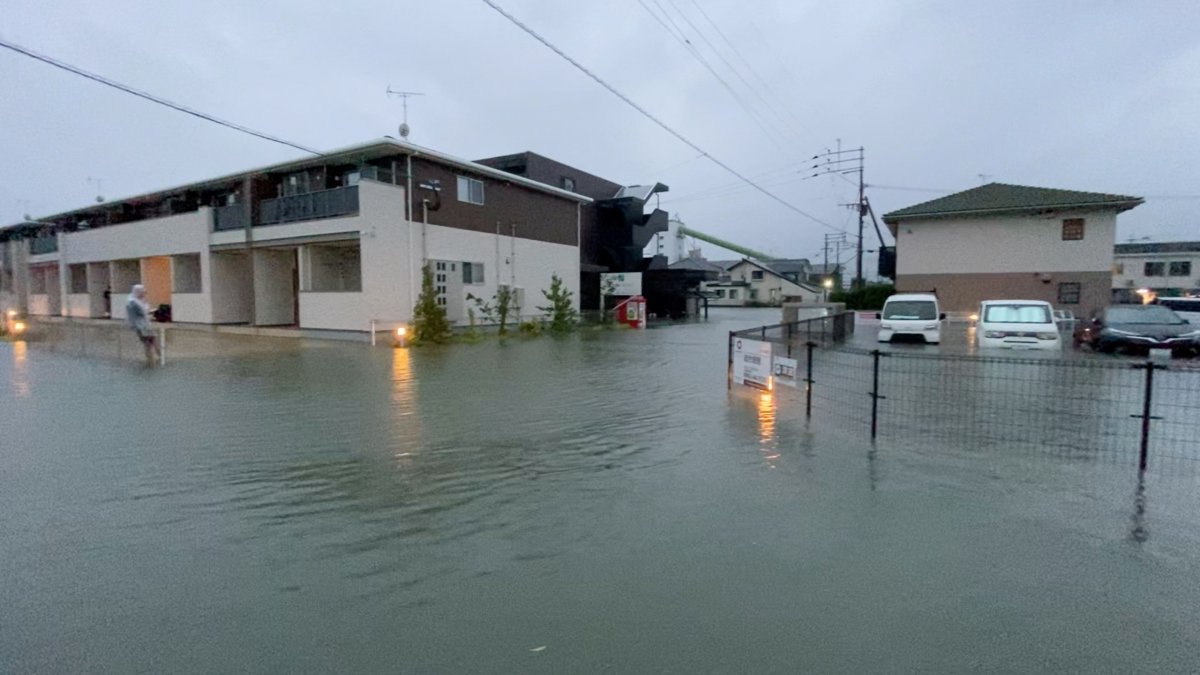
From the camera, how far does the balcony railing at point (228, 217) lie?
21.9 meters

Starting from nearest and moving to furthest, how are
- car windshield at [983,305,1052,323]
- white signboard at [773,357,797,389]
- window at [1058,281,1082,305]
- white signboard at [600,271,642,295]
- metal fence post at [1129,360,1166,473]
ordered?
metal fence post at [1129,360,1166,473] < white signboard at [773,357,797,389] < car windshield at [983,305,1052,323] < window at [1058,281,1082,305] < white signboard at [600,271,642,295]

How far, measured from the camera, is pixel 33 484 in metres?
5.32

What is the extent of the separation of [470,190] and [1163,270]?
2296 inches

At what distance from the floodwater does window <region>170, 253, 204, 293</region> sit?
2143 centimetres

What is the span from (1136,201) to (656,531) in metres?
31.5

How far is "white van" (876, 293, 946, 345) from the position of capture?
18.0 meters

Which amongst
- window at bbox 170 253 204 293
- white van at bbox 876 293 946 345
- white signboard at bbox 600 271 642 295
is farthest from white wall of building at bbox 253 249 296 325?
white van at bbox 876 293 946 345

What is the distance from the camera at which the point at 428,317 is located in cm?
1841

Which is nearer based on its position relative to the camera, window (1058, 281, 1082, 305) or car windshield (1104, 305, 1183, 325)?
car windshield (1104, 305, 1183, 325)

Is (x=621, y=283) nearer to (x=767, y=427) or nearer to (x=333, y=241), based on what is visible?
(x=333, y=241)

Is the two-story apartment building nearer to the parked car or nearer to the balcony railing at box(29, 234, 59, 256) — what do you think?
the balcony railing at box(29, 234, 59, 256)

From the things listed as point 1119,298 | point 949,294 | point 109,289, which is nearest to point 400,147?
point 109,289

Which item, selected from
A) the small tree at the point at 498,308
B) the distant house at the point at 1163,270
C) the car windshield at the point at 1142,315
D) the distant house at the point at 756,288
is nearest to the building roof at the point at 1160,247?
the distant house at the point at 1163,270

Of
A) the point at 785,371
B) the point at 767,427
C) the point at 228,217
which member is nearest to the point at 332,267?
the point at 228,217
